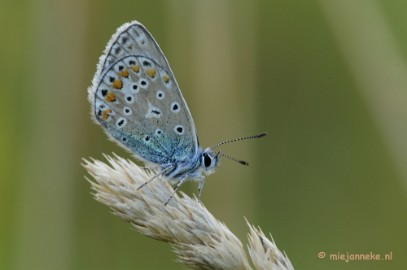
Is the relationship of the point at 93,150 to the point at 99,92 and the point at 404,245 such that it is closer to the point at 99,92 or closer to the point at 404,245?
the point at 99,92

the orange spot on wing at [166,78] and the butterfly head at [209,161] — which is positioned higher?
the orange spot on wing at [166,78]

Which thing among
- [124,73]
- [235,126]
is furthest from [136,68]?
[235,126]

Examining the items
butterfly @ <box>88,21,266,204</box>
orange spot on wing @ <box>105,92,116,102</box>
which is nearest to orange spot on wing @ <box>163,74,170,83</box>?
butterfly @ <box>88,21,266,204</box>

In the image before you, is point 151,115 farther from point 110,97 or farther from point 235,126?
point 235,126

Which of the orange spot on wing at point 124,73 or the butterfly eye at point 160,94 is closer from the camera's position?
the orange spot on wing at point 124,73

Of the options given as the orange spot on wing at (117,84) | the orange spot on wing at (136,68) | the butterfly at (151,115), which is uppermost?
the orange spot on wing at (136,68)

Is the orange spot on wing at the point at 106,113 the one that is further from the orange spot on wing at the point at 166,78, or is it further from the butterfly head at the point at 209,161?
the butterfly head at the point at 209,161

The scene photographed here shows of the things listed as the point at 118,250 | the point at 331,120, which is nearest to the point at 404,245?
the point at 331,120

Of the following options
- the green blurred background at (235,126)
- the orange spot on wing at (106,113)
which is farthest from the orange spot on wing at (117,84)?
the green blurred background at (235,126)
